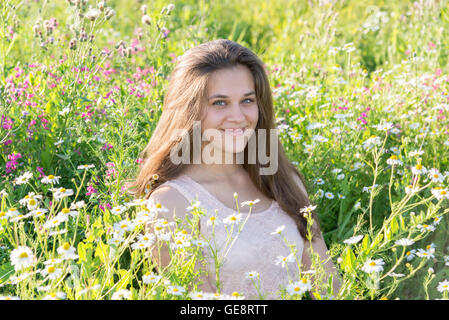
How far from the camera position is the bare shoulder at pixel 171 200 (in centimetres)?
225

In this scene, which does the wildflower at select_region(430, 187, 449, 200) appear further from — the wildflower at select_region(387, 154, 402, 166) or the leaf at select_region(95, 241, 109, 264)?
the leaf at select_region(95, 241, 109, 264)

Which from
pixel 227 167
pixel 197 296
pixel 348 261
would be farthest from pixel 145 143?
pixel 197 296

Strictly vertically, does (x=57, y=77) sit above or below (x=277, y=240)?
above

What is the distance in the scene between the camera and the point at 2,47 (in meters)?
2.73

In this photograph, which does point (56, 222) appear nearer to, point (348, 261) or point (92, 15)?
point (348, 261)

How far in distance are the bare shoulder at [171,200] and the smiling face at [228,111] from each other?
0.27 meters

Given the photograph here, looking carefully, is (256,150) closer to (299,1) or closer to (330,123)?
(330,123)

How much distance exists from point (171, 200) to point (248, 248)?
0.35m

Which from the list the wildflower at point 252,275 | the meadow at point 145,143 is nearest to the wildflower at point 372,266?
the meadow at point 145,143

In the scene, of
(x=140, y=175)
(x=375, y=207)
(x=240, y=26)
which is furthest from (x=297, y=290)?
(x=240, y=26)

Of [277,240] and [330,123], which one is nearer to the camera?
[277,240]

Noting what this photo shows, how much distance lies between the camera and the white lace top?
7.29ft

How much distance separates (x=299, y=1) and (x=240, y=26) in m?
1.04

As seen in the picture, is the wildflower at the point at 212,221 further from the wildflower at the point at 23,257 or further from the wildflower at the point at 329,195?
the wildflower at the point at 329,195
